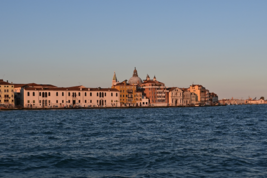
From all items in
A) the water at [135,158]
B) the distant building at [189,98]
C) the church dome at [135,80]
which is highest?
the church dome at [135,80]

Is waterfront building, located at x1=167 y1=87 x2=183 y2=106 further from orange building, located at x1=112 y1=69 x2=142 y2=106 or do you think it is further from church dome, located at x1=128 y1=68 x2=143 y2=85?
orange building, located at x1=112 y1=69 x2=142 y2=106

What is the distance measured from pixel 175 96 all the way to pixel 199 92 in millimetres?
22803

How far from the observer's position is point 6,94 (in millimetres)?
104688

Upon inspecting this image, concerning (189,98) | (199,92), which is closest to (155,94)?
(189,98)

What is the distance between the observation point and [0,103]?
340 feet

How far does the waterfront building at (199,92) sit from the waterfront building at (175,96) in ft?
57.4

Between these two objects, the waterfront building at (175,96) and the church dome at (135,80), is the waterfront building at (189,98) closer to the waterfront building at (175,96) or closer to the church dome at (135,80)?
the waterfront building at (175,96)

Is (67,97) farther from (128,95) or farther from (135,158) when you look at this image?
(135,158)

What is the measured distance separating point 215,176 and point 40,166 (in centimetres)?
697

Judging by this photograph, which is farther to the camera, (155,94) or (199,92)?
(199,92)

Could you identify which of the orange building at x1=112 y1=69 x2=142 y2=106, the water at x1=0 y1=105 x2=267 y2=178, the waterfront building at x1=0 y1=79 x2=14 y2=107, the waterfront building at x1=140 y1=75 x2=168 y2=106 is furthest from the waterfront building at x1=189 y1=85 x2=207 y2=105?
the water at x1=0 y1=105 x2=267 y2=178

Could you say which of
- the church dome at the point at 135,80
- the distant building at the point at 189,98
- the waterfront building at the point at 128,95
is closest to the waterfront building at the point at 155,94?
the waterfront building at the point at 128,95

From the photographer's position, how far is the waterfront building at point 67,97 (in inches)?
4190

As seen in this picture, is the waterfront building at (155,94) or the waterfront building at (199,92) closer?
the waterfront building at (155,94)
